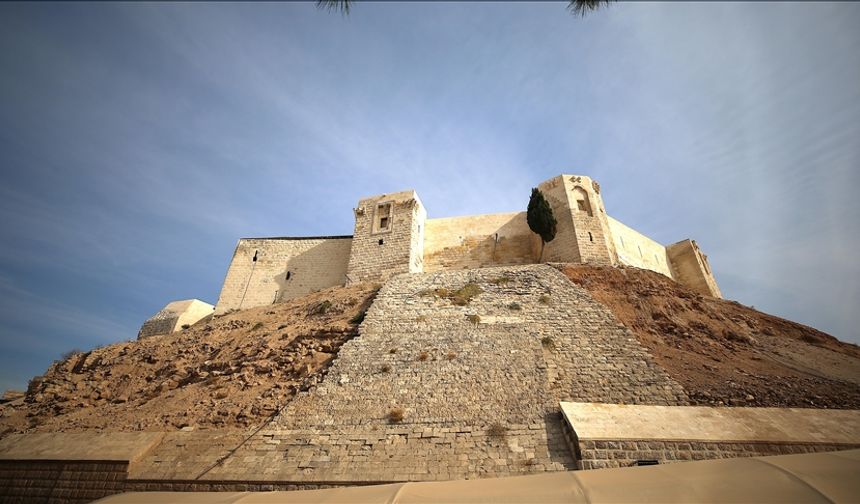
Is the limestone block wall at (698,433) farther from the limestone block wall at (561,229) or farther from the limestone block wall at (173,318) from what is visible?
the limestone block wall at (173,318)

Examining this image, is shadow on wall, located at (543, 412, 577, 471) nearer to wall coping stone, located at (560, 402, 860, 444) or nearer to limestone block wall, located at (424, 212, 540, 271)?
wall coping stone, located at (560, 402, 860, 444)

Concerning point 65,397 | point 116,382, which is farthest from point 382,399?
point 65,397

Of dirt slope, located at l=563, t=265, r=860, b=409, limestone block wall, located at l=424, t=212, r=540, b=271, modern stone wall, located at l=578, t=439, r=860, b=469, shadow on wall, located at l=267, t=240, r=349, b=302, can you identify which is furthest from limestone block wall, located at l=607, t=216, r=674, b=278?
shadow on wall, located at l=267, t=240, r=349, b=302

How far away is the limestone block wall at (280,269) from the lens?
21312 mm

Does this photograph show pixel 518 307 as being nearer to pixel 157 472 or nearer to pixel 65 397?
pixel 157 472

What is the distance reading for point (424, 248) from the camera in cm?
2244

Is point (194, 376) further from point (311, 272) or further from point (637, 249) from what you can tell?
point (637, 249)

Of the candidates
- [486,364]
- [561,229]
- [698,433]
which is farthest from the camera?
[561,229]

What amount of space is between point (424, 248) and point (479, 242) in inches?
139

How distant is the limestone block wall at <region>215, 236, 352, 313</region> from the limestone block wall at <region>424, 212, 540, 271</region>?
567cm

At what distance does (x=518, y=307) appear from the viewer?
12.4 meters

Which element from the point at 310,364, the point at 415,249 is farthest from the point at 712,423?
the point at 415,249

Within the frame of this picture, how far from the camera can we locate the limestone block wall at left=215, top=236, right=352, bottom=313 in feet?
69.9

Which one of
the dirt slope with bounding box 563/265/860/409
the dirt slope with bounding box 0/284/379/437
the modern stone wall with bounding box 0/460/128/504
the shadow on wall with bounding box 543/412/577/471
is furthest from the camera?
the dirt slope with bounding box 0/284/379/437
